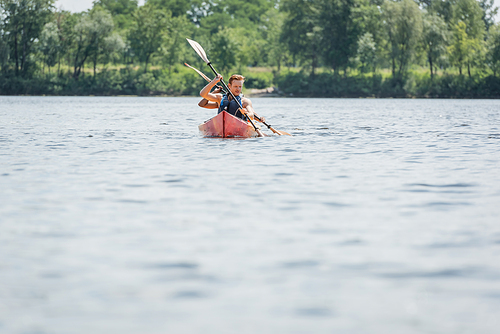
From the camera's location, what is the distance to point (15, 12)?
7969 cm

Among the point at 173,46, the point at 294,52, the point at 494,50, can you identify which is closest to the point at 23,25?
the point at 173,46

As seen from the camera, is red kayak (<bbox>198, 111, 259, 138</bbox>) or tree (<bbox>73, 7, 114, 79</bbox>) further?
tree (<bbox>73, 7, 114, 79</bbox>)

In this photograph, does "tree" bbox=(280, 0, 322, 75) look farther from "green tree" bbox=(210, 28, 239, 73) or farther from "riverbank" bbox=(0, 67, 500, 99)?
"green tree" bbox=(210, 28, 239, 73)

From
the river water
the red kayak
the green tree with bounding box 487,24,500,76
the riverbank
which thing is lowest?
the river water

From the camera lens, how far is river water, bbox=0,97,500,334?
13.9 feet

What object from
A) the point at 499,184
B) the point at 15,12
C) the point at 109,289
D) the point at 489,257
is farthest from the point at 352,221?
the point at 15,12

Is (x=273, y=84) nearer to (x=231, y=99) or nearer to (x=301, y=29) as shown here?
(x=301, y=29)

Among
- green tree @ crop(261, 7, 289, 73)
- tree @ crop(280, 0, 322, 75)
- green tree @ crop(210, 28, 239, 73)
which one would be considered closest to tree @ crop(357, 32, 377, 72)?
tree @ crop(280, 0, 322, 75)

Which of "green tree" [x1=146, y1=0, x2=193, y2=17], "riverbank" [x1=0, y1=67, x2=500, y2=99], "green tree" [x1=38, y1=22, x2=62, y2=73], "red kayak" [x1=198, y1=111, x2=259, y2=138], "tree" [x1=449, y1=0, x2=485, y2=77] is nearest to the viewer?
"red kayak" [x1=198, y1=111, x2=259, y2=138]

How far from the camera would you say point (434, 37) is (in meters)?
75.9

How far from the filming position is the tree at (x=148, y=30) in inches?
3366

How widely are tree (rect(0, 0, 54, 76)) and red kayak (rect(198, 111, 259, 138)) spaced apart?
68.4 m

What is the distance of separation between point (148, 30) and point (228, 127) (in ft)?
233

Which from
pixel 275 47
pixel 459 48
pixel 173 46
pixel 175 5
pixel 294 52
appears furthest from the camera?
pixel 175 5
